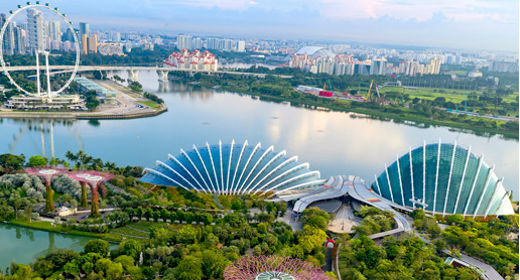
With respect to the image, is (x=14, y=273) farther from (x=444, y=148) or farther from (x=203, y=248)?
(x=444, y=148)

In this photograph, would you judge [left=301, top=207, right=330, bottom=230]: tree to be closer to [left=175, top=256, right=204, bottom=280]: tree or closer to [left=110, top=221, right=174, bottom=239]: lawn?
[left=175, top=256, right=204, bottom=280]: tree

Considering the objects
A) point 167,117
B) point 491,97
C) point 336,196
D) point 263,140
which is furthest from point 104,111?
point 491,97

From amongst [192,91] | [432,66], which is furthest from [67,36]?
[432,66]

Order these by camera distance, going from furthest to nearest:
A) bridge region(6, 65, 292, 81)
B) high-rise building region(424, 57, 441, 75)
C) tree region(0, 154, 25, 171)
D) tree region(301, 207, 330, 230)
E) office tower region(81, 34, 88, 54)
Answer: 1. high-rise building region(424, 57, 441, 75)
2. office tower region(81, 34, 88, 54)
3. bridge region(6, 65, 292, 81)
4. tree region(0, 154, 25, 171)
5. tree region(301, 207, 330, 230)

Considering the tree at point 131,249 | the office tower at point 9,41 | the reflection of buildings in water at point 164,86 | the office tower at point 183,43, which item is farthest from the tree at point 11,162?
the office tower at point 183,43

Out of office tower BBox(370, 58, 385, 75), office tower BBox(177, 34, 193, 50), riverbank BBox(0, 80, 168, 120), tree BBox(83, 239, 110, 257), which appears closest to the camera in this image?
tree BBox(83, 239, 110, 257)

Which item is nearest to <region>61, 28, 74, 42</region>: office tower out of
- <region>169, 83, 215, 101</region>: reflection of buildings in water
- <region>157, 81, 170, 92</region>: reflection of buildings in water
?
<region>157, 81, 170, 92</region>: reflection of buildings in water
